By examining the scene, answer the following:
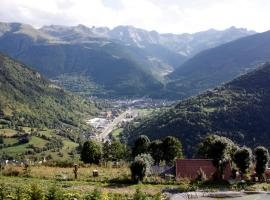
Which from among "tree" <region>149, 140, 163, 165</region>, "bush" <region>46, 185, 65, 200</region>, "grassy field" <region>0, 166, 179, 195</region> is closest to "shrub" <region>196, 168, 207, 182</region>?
"grassy field" <region>0, 166, 179, 195</region>

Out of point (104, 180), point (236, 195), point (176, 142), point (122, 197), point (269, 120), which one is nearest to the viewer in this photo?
point (122, 197)

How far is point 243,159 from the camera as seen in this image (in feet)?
187

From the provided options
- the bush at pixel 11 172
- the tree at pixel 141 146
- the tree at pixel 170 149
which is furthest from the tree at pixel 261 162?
the tree at pixel 141 146

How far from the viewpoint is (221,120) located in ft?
641

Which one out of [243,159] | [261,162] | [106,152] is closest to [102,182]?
[243,159]

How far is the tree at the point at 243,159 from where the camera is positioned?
56.9 metres

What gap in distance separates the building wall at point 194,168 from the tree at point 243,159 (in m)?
2.81

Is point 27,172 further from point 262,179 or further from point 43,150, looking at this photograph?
point 43,150

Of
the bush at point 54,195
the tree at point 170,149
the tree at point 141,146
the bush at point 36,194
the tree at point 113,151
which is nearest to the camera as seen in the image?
the bush at point 36,194

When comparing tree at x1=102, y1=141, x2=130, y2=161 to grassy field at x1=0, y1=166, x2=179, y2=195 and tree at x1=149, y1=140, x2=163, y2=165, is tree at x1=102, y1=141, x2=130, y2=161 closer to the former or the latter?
tree at x1=149, y1=140, x2=163, y2=165

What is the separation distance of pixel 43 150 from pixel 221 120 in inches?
3036

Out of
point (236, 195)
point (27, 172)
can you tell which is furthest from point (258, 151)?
point (27, 172)

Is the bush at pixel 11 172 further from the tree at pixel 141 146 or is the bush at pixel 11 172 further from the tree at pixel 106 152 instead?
the tree at pixel 106 152

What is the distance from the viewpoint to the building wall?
2343 inches
